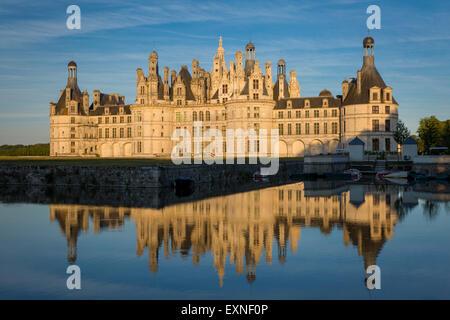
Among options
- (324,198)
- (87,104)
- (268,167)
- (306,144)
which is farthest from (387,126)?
(87,104)

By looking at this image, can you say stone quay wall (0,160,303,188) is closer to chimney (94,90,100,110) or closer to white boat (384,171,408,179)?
white boat (384,171,408,179)

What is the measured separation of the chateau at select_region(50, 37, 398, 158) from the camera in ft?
238

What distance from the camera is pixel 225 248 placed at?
1630 centimetres

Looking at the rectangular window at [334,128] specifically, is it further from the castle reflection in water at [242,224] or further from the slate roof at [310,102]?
the castle reflection in water at [242,224]

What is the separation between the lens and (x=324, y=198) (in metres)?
31.9

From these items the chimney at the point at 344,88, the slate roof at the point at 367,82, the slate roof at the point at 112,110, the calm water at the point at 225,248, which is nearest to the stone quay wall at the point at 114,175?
the calm water at the point at 225,248

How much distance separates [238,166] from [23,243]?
33.0 metres

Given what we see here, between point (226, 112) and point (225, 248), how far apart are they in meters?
67.7

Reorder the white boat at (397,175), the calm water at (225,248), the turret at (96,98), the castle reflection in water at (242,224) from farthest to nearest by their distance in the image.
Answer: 1. the turret at (96,98)
2. the white boat at (397,175)
3. the castle reflection in water at (242,224)
4. the calm water at (225,248)

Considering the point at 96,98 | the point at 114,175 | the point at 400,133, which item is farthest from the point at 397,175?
the point at 96,98

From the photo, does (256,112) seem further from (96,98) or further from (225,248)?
(225,248)

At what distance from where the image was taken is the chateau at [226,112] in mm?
72625

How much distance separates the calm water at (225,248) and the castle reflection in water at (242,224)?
2.0 inches

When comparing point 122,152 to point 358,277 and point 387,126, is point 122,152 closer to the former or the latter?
point 387,126
